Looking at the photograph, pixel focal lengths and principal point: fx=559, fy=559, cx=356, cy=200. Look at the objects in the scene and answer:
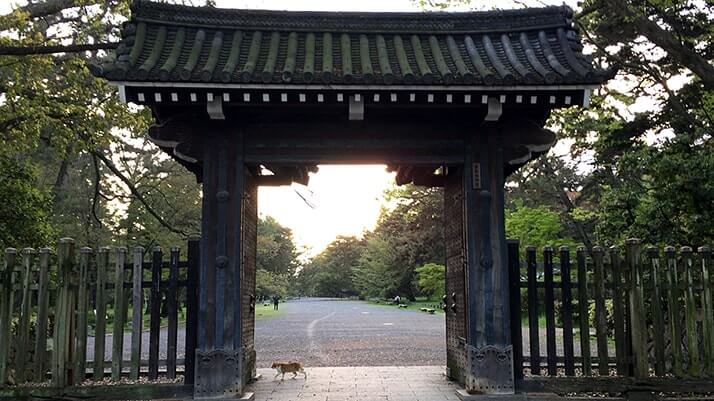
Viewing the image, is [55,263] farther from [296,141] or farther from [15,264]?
[296,141]

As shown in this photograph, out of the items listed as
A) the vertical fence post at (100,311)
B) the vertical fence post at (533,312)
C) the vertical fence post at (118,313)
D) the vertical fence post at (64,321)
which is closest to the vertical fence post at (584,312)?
the vertical fence post at (533,312)

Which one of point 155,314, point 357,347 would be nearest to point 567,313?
point 155,314

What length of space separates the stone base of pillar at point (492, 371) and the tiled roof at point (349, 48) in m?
3.24

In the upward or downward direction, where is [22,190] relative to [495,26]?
downward

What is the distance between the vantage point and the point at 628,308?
23.5ft

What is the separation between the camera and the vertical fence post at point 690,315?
7.07m

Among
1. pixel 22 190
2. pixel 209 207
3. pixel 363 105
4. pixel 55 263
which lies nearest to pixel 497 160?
pixel 363 105

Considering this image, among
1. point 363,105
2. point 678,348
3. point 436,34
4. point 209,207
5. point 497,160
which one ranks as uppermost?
point 436,34

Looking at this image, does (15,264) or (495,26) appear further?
(495,26)

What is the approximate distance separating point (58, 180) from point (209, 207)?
2466cm

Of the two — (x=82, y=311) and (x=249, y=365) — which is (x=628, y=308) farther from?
(x=82, y=311)

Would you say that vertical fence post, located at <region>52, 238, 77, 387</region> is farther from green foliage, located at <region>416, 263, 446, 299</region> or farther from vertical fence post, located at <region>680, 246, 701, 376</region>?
green foliage, located at <region>416, 263, 446, 299</region>

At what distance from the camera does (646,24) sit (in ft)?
38.5

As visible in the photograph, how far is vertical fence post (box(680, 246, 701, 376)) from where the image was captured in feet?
23.2
